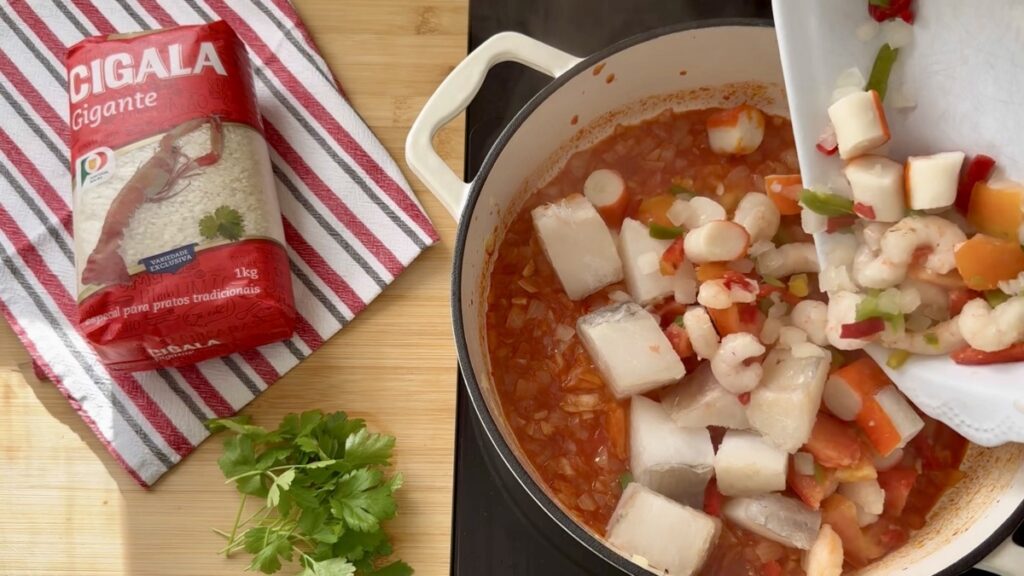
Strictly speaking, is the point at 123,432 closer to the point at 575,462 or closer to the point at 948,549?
the point at 575,462

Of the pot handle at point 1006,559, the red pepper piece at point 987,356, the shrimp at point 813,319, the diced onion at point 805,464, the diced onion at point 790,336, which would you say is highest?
the red pepper piece at point 987,356

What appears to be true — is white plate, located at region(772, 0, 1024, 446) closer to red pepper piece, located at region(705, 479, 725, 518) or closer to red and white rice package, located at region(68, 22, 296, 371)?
red pepper piece, located at region(705, 479, 725, 518)

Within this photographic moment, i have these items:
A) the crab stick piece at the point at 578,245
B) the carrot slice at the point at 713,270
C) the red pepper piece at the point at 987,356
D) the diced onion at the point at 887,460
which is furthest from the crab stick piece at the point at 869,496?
the crab stick piece at the point at 578,245

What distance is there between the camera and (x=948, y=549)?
1.22 metres

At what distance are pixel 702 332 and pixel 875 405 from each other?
0.89ft

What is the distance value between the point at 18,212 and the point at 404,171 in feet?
2.18

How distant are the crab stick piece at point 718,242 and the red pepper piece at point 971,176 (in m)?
0.29

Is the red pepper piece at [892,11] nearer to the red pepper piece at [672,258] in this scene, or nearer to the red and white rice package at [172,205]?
the red pepper piece at [672,258]

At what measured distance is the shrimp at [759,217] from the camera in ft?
4.42

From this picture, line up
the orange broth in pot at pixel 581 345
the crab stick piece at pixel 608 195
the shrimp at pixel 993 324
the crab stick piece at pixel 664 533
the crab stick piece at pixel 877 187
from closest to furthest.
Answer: the shrimp at pixel 993 324 < the crab stick piece at pixel 877 187 < the crab stick piece at pixel 664 533 < the orange broth in pot at pixel 581 345 < the crab stick piece at pixel 608 195

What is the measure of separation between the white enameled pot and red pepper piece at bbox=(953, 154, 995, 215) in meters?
0.39

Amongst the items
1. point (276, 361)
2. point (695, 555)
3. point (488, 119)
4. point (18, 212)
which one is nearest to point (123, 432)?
point (276, 361)

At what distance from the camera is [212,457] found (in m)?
1.42

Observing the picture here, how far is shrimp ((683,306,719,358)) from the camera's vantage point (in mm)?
1255
